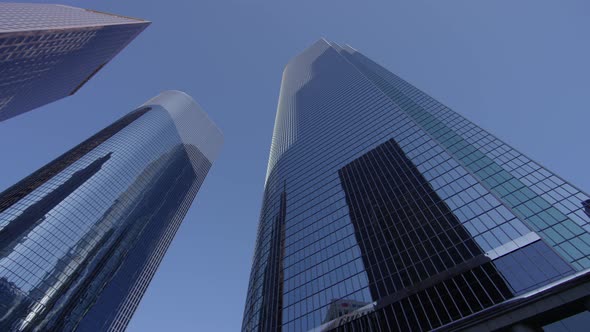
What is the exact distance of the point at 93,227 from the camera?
110m

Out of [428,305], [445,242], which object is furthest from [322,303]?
[445,242]

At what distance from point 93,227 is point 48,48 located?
54939mm

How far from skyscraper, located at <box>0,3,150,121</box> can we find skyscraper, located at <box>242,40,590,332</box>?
7312 centimetres

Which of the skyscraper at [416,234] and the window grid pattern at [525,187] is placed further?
the window grid pattern at [525,187]

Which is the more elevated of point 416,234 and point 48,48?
point 48,48

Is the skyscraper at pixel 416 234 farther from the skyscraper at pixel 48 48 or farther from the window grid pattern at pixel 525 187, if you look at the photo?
the skyscraper at pixel 48 48

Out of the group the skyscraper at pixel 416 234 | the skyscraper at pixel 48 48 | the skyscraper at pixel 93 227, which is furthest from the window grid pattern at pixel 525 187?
the skyscraper at pixel 93 227

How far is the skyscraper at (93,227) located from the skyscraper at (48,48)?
25572mm

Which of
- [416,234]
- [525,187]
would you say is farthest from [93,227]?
[525,187]

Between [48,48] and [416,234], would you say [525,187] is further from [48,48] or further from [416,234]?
[48,48]

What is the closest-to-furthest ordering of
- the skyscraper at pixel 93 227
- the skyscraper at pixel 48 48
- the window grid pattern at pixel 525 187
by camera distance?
the window grid pattern at pixel 525 187
the skyscraper at pixel 48 48
the skyscraper at pixel 93 227

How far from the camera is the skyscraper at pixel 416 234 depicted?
35.8 m

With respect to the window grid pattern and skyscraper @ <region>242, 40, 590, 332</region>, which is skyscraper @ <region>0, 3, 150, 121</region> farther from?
the window grid pattern

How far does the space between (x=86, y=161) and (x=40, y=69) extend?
116 feet
